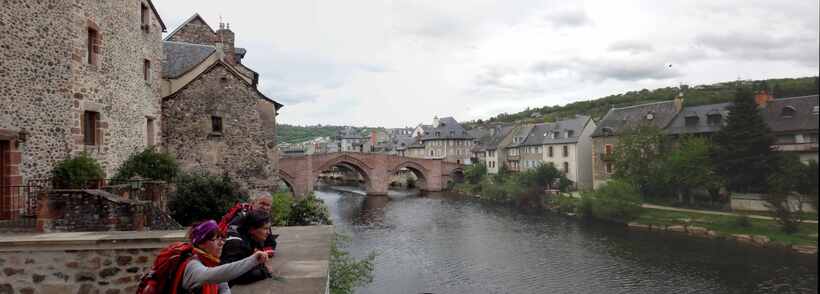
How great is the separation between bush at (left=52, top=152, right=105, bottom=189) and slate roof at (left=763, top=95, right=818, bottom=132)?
11429mm

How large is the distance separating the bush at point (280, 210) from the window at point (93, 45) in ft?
21.5

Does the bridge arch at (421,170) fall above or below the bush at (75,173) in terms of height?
below

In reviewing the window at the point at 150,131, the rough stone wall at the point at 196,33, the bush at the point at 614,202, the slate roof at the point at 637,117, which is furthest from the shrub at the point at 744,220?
the rough stone wall at the point at 196,33

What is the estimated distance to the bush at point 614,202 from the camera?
26.5 metres

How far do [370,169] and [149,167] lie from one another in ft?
132

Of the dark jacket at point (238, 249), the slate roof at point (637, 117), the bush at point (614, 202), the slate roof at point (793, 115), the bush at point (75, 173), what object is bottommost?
the bush at point (614, 202)

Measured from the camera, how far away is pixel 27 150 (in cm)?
947

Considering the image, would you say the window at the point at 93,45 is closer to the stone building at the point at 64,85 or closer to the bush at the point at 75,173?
the stone building at the point at 64,85

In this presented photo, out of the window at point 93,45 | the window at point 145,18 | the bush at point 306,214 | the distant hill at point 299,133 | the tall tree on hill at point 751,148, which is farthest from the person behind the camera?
the distant hill at point 299,133

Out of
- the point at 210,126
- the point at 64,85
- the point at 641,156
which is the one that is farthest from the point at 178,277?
the point at 641,156

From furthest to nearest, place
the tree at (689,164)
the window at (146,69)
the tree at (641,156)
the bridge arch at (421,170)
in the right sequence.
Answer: the bridge arch at (421,170)
the tree at (641,156)
the window at (146,69)
the tree at (689,164)

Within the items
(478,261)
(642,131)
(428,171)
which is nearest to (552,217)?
(478,261)

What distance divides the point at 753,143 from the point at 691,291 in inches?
715

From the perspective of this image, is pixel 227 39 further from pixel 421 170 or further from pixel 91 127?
pixel 421 170
